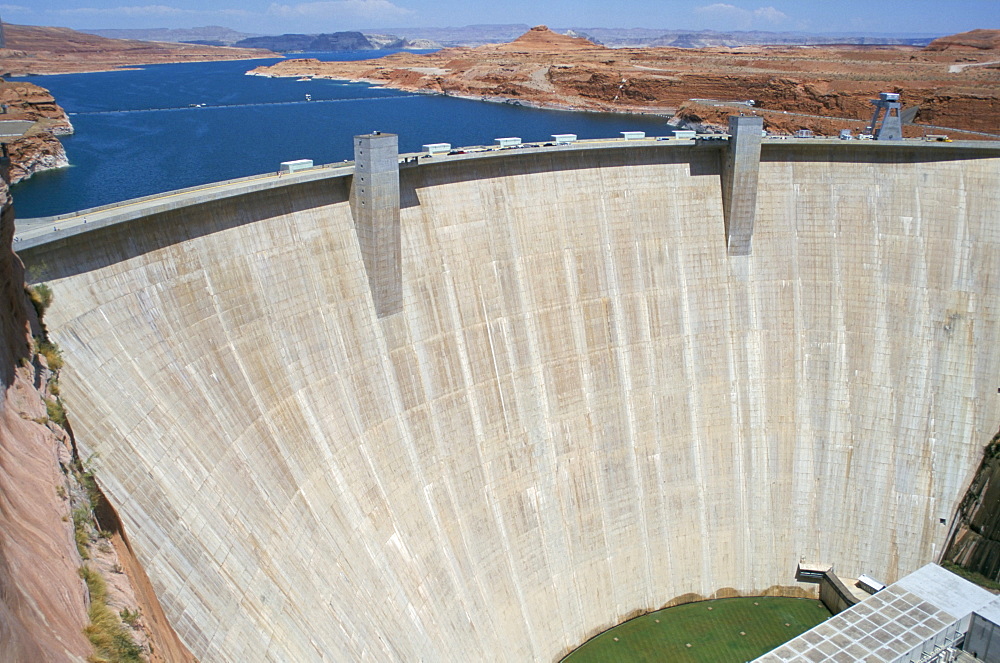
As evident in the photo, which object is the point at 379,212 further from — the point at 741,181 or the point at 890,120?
the point at 890,120

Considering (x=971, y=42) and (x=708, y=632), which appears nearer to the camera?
(x=708, y=632)

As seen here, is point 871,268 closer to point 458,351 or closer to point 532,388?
point 532,388

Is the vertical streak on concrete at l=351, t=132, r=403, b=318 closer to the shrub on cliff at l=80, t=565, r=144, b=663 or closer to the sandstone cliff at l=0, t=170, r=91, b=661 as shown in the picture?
the sandstone cliff at l=0, t=170, r=91, b=661

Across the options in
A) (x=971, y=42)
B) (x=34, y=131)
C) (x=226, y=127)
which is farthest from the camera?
(x=971, y=42)

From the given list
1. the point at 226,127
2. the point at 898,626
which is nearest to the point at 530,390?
the point at 898,626

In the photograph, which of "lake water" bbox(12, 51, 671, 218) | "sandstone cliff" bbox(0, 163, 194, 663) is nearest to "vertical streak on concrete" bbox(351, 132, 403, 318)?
"sandstone cliff" bbox(0, 163, 194, 663)

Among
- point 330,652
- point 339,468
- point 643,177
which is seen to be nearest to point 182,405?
point 339,468

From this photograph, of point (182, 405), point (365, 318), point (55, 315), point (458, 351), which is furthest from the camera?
point (458, 351)
